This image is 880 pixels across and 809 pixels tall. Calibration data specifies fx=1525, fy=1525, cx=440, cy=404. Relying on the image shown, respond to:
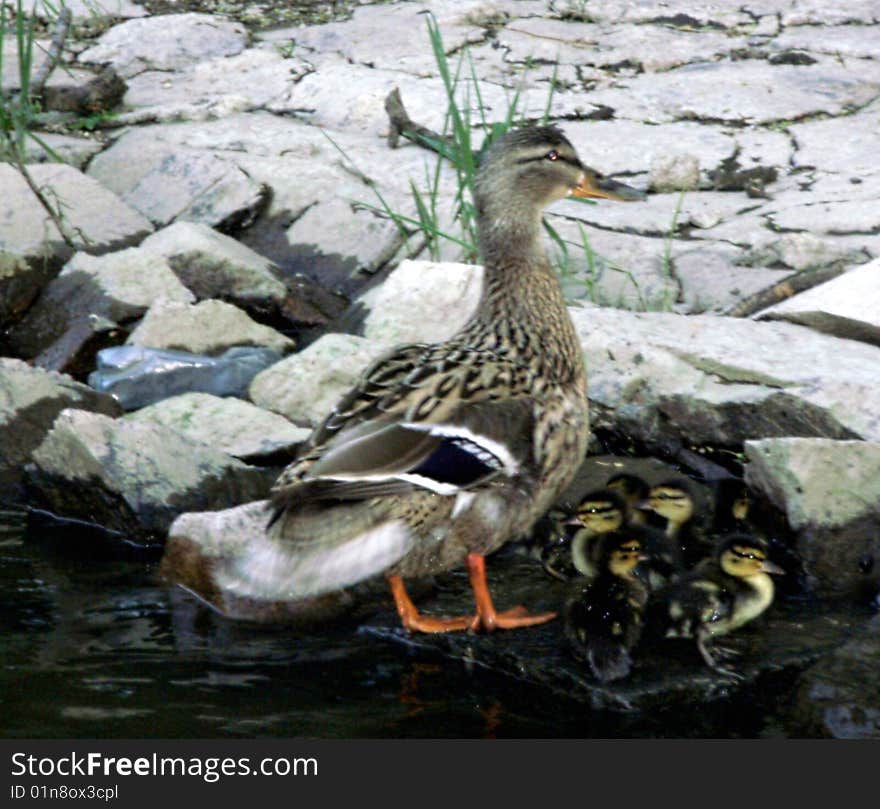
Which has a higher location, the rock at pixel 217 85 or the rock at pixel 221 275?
the rock at pixel 217 85

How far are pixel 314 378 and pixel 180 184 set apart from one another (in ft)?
8.16

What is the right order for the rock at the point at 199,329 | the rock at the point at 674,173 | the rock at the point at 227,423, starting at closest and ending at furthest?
the rock at the point at 227,423 < the rock at the point at 199,329 < the rock at the point at 674,173

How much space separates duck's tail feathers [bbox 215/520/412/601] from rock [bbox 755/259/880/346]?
→ 7.63ft

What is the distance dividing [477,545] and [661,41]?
18.3 feet

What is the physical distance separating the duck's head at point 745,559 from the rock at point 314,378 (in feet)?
6.03

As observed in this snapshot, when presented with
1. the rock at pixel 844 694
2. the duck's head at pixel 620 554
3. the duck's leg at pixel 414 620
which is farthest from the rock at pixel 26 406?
the rock at pixel 844 694

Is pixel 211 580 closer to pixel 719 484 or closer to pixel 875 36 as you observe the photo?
pixel 719 484

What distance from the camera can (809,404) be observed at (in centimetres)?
514

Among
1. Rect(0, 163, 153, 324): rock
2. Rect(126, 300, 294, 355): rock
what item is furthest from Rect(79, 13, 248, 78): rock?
Rect(126, 300, 294, 355): rock

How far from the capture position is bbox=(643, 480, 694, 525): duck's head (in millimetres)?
4883

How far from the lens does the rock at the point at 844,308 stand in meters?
5.66

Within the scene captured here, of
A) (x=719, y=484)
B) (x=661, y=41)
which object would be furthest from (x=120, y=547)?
(x=661, y=41)

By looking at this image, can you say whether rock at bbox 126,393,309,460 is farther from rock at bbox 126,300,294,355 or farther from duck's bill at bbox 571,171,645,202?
duck's bill at bbox 571,171,645,202

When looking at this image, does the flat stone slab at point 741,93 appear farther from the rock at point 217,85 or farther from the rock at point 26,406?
the rock at point 26,406
